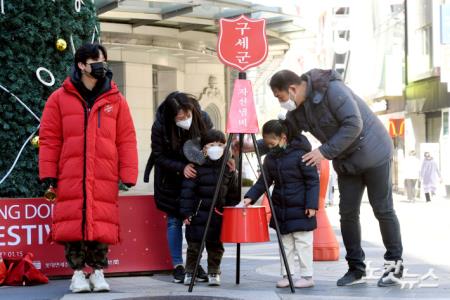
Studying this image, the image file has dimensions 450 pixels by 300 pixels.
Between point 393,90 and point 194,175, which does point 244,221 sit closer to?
point 194,175

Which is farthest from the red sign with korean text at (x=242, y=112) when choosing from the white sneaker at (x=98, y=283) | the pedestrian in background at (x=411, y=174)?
the pedestrian in background at (x=411, y=174)

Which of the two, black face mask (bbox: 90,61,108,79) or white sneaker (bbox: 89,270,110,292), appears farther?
white sneaker (bbox: 89,270,110,292)

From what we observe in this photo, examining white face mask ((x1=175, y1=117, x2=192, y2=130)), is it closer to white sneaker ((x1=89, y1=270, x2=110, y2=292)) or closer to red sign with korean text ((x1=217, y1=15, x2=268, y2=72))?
red sign with korean text ((x1=217, y1=15, x2=268, y2=72))

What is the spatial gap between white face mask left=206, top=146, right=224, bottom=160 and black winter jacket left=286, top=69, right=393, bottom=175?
60 cm

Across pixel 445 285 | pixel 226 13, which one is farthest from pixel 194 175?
pixel 226 13

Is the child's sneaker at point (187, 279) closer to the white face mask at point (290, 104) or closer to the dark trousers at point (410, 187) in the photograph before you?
the white face mask at point (290, 104)

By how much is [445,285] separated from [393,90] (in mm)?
31511

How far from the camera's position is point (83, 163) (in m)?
6.87

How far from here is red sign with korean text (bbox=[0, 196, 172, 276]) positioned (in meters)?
7.77

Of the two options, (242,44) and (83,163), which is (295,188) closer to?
(242,44)

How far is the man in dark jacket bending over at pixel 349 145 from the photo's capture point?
6.93 m

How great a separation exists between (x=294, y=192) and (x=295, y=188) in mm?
33

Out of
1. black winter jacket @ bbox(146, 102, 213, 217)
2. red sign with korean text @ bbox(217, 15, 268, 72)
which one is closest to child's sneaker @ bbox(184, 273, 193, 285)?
black winter jacket @ bbox(146, 102, 213, 217)

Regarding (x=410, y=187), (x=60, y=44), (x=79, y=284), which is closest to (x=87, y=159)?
(x=79, y=284)
